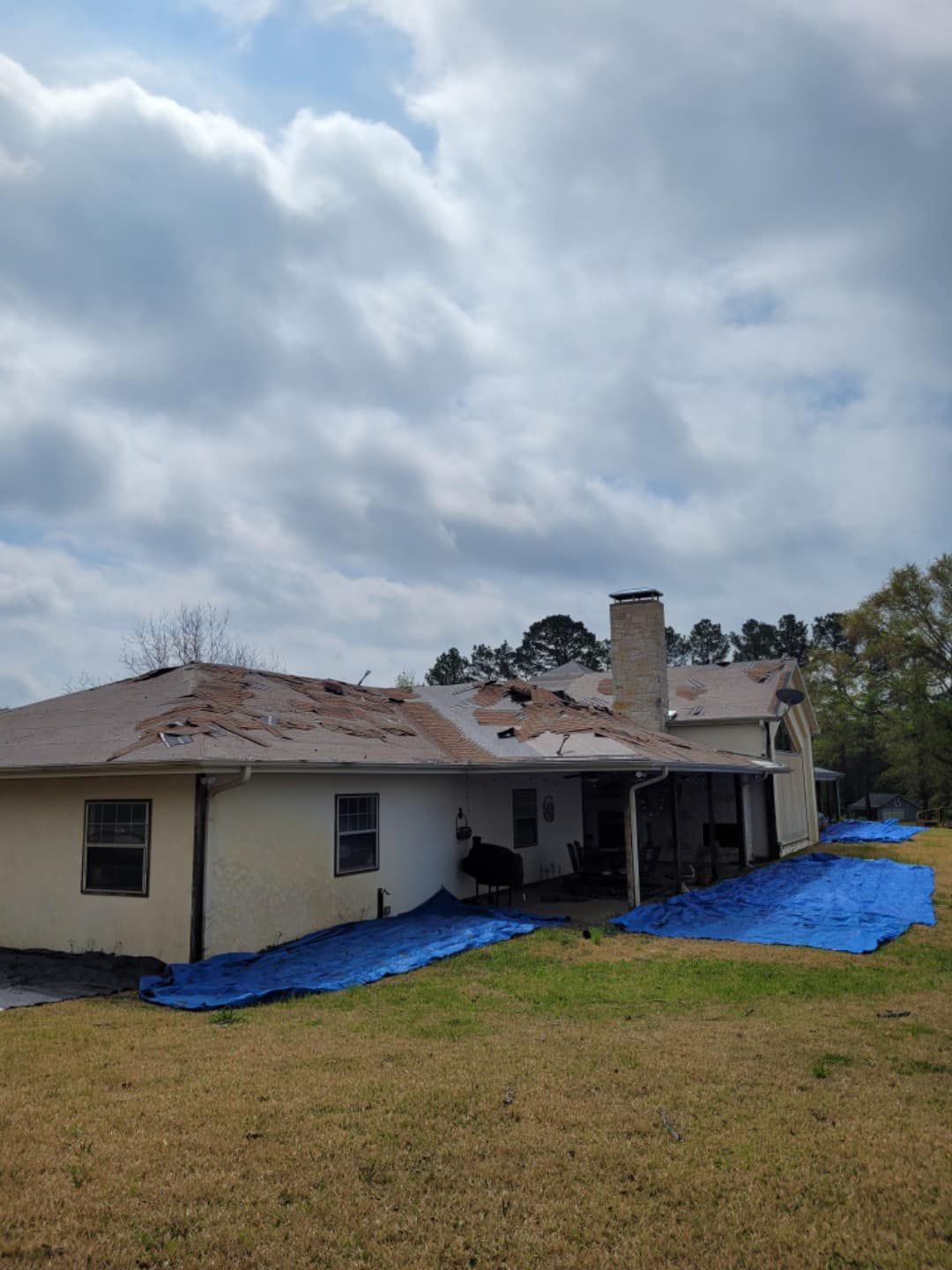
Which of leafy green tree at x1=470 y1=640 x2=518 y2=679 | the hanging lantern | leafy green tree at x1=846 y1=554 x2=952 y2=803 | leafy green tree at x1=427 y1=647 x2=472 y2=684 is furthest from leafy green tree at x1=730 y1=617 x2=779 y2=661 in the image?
the hanging lantern

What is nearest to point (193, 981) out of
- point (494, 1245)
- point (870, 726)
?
point (494, 1245)

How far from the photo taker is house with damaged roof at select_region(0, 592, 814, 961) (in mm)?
9742

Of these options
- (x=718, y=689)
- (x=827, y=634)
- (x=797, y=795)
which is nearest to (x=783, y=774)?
(x=797, y=795)

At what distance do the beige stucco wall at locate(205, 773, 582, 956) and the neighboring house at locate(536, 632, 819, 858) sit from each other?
9165 millimetres

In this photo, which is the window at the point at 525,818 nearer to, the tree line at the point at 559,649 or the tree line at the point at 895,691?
the tree line at the point at 895,691

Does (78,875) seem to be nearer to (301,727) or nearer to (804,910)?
(301,727)

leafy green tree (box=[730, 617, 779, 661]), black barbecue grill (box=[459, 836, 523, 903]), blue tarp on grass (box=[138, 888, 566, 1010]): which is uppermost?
leafy green tree (box=[730, 617, 779, 661])

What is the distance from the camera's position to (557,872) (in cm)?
1752

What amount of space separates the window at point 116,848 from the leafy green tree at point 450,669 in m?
52.7

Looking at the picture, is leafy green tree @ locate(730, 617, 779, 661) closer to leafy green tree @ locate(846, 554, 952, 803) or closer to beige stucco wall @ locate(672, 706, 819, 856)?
leafy green tree @ locate(846, 554, 952, 803)

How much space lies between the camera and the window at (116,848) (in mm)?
9914

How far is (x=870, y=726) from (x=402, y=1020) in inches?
1741

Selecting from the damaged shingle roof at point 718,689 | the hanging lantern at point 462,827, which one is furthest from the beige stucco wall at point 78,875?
the damaged shingle roof at point 718,689

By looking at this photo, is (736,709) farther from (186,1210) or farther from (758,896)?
(186,1210)
